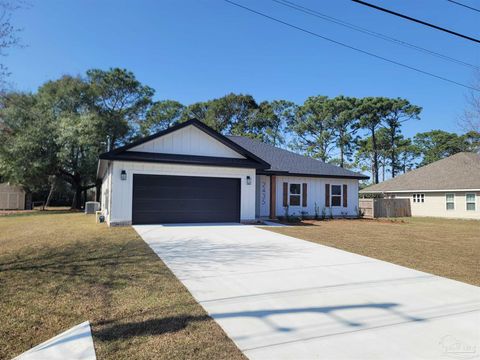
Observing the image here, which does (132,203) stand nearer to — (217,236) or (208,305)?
(217,236)

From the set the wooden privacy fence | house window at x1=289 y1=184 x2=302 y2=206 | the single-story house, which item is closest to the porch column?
the single-story house

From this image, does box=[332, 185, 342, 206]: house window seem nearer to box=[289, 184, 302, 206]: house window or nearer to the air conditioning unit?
box=[289, 184, 302, 206]: house window

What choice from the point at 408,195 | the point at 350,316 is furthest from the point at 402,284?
the point at 408,195

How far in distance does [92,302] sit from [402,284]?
4.75 metres

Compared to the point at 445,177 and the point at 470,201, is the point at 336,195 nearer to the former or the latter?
the point at 470,201

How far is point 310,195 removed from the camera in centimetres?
1888

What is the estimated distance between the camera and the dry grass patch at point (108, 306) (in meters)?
3.13

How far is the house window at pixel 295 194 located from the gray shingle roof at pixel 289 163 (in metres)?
0.88

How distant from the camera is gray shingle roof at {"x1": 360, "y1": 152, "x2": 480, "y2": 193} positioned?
24.0m

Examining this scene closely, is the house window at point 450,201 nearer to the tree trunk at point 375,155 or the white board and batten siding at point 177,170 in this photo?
the white board and batten siding at point 177,170

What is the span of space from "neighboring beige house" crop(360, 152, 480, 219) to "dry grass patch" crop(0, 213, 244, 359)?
2445 cm

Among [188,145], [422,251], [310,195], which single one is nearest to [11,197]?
[188,145]

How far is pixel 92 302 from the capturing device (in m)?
4.30

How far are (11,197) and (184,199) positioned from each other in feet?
72.1
